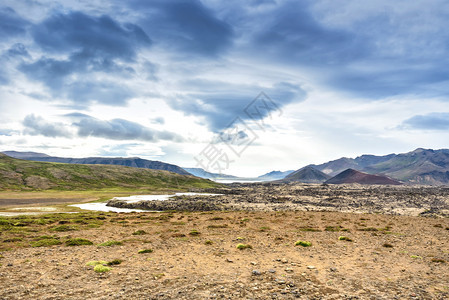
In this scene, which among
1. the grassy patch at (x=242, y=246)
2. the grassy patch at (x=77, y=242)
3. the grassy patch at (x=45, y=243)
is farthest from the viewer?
the grassy patch at (x=77, y=242)

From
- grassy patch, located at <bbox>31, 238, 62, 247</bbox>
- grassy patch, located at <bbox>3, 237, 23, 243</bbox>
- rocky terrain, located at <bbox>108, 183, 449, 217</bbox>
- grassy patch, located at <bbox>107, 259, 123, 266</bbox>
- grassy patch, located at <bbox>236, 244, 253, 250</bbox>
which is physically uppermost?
A: grassy patch, located at <bbox>107, 259, 123, 266</bbox>

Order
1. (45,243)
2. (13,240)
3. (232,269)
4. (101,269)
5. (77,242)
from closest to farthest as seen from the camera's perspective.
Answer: (101,269) → (232,269) → (45,243) → (77,242) → (13,240)

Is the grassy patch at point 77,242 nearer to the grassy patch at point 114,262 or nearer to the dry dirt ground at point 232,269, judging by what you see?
the dry dirt ground at point 232,269

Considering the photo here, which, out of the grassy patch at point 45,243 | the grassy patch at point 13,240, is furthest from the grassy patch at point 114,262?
the grassy patch at point 13,240

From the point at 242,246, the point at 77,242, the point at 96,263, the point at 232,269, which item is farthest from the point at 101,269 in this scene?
the point at 242,246

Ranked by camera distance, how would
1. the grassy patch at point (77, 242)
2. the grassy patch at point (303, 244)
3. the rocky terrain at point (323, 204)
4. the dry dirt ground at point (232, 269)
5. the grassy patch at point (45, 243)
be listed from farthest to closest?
the rocky terrain at point (323, 204) → the grassy patch at point (77, 242) → the grassy patch at point (45, 243) → the grassy patch at point (303, 244) → the dry dirt ground at point (232, 269)

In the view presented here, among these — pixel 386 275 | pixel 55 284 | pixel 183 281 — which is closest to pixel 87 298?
pixel 55 284

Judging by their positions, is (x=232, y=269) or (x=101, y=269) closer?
(x=101, y=269)

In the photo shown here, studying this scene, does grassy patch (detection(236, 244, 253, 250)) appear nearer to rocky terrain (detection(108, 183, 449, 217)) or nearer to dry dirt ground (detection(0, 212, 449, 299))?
dry dirt ground (detection(0, 212, 449, 299))

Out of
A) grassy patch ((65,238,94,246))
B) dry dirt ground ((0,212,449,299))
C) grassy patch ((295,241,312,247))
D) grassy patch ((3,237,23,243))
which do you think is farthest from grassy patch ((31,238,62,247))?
grassy patch ((295,241,312,247))

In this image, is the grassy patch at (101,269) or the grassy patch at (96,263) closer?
the grassy patch at (101,269)

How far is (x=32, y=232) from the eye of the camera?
119 ft

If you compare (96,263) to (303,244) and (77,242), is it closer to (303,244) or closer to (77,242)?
(77,242)

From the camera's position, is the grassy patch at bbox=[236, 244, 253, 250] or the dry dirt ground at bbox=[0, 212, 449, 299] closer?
the dry dirt ground at bbox=[0, 212, 449, 299]
